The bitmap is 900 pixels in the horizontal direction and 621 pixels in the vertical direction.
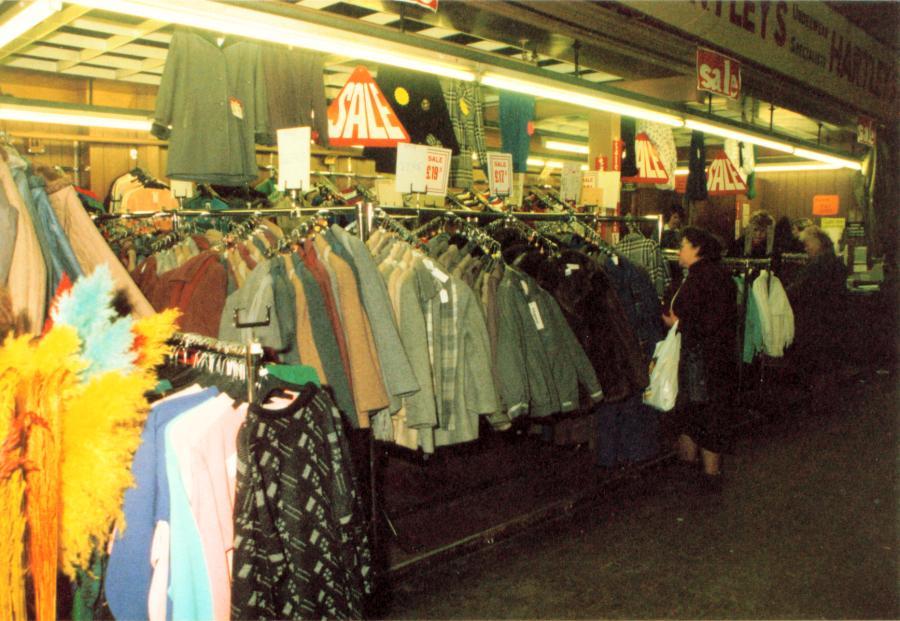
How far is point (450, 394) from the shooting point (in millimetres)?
2914

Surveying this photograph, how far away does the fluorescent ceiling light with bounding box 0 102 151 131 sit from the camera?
429 centimetres

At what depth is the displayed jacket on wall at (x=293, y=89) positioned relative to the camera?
3.84 meters

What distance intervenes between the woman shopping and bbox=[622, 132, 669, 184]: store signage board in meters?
1.92

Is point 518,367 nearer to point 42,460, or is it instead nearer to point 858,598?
point 858,598

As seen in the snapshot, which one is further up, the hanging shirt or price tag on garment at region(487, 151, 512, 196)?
price tag on garment at region(487, 151, 512, 196)

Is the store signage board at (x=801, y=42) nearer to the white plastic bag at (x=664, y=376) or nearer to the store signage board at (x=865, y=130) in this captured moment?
the store signage board at (x=865, y=130)

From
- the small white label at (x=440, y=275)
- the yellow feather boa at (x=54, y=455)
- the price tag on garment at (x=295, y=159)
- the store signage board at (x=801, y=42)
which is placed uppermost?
the store signage board at (x=801, y=42)

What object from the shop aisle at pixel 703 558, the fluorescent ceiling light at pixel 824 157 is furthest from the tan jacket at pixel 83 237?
the fluorescent ceiling light at pixel 824 157

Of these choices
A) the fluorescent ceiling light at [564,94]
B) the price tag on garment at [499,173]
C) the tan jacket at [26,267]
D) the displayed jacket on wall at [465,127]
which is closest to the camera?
the tan jacket at [26,267]

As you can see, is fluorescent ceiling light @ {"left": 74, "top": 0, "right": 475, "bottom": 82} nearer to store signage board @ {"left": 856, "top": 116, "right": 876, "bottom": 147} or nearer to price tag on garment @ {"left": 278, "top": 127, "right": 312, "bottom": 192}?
price tag on garment @ {"left": 278, "top": 127, "right": 312, "bottom": 192}

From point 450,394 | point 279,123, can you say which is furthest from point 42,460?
point 279,123

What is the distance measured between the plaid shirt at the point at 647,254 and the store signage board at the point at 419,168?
156cm

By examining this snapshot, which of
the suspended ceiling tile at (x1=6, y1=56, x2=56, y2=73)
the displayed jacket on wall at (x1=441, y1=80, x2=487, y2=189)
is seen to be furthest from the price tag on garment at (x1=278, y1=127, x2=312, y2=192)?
the suspended ceiling tile at (x1=6, y1=56, x2=56, y2=73)

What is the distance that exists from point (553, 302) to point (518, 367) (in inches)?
16.4
